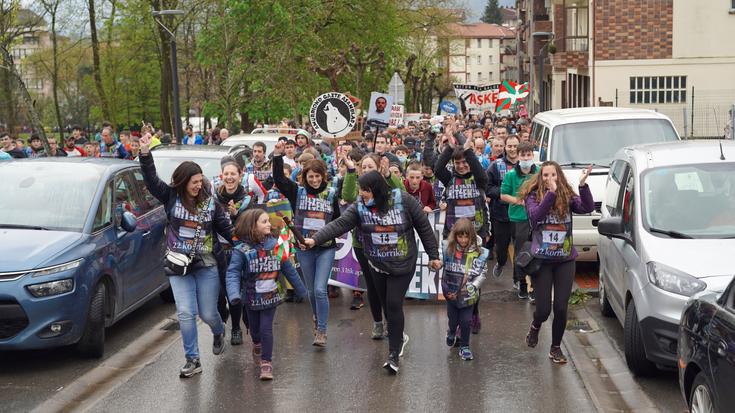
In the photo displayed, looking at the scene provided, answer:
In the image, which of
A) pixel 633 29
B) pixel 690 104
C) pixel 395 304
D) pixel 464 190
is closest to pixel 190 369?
pixel 395 304

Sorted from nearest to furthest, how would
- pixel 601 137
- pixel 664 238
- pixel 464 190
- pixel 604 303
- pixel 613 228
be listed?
1. pixel 664 238
2. pixel 613 228
3. pixel 604 303
4. pixel 464 190
5. pixel 601 137

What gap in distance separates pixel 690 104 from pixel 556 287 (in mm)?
27921

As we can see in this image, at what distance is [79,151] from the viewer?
18.5m

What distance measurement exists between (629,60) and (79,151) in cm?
2276

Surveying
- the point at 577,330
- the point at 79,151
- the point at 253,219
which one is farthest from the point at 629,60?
the point at 253,219

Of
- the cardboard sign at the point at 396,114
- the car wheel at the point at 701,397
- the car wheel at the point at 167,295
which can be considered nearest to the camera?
the car wheel at the point at 701,397

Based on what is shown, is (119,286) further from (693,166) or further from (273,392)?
(693,166)

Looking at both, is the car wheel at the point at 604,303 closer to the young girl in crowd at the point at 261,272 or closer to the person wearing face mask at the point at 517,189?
the person wearing face mask at the point at 517,189

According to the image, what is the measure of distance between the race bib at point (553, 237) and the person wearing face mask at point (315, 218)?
6.14 ft

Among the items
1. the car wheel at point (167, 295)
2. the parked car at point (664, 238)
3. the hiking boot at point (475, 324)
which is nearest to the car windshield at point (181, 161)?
the car wheel at point (167, 295)

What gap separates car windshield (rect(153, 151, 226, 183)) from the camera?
44.0 feet

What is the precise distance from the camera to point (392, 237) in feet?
26.9

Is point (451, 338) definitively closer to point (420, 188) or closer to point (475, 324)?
point (475, 324)

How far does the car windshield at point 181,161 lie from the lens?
44.0ft
